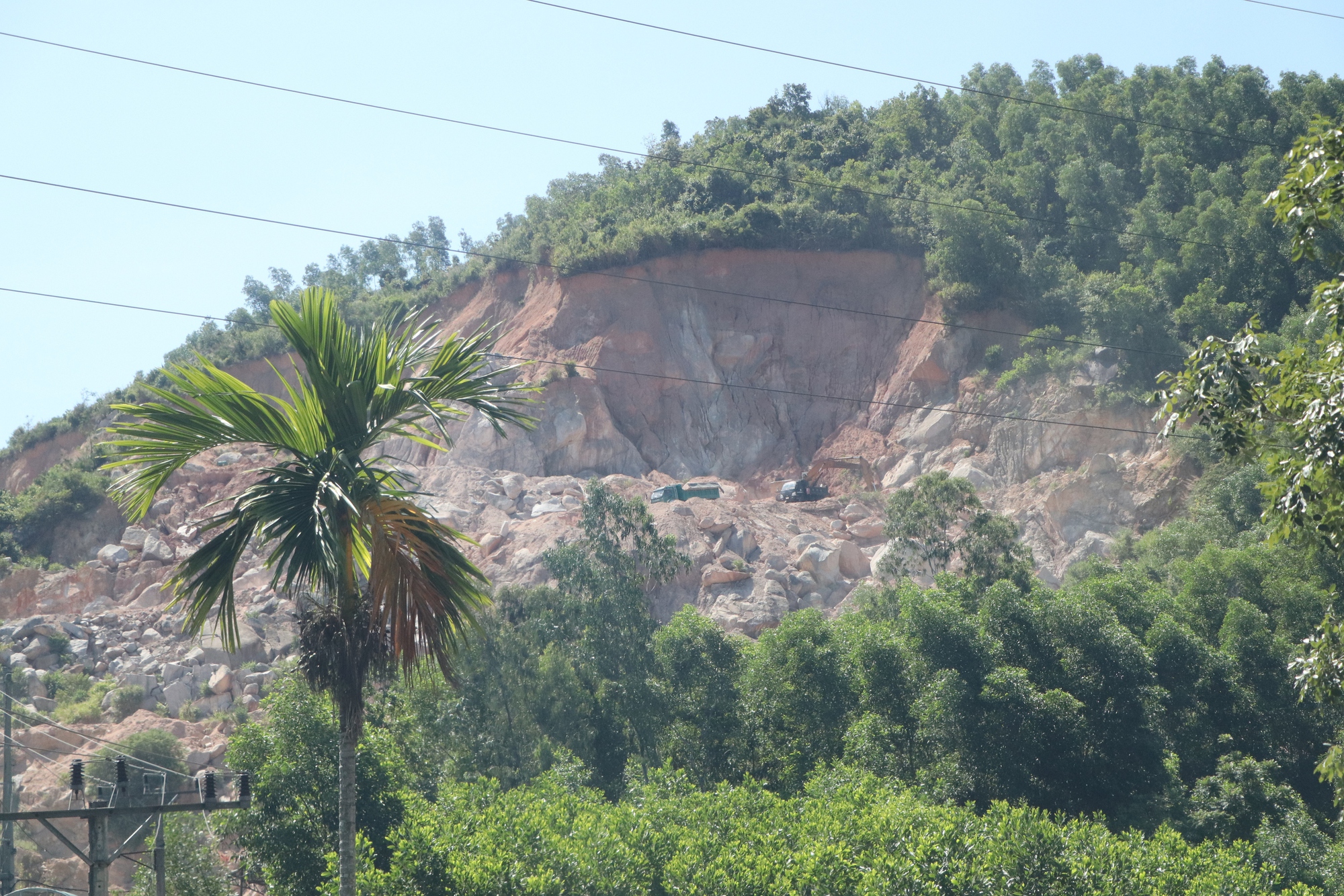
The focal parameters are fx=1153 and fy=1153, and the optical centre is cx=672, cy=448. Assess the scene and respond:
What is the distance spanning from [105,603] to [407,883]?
129 feet

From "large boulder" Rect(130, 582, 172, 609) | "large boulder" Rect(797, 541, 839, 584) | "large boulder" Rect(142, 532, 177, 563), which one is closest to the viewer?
"large boulder" Rect(797, 541, 839, 584)

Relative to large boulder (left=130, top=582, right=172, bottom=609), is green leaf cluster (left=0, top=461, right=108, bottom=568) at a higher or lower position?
higher

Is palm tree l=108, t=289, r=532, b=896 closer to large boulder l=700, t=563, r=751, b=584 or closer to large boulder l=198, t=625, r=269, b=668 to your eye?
large boulder l=700, t=563, r=751, b=584

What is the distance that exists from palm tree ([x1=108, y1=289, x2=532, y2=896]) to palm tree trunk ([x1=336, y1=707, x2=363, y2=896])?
12mm

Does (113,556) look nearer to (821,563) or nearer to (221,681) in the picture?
(221,681)

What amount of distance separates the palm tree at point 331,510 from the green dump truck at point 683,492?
39.8 metres

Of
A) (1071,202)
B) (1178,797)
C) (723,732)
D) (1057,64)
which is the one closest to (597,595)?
(723,732)

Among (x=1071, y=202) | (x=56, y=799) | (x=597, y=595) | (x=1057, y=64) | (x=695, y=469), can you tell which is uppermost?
(x=1057, y=64)

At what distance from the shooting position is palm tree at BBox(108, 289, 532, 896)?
7785 millimetres

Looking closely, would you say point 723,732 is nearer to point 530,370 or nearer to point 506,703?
point 506,703

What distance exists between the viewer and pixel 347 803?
789 centimetres

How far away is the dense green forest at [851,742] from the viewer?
44.1 ft

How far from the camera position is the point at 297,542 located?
790cm

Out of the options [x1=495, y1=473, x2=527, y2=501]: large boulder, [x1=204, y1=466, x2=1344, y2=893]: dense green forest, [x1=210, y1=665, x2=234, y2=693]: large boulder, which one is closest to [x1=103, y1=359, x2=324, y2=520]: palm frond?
[x1=204, y1=466, x2=1344, y2=893]: dense green forest
